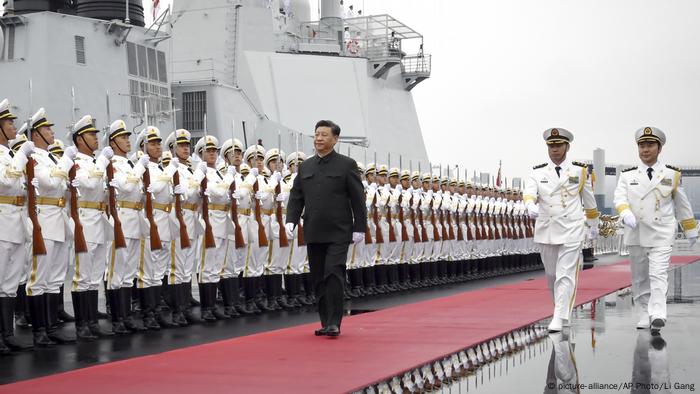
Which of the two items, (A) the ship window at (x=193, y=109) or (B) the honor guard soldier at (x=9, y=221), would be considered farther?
(A) the ship window at (x=193, y=109)

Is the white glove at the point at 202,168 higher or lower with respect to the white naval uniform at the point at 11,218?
higher

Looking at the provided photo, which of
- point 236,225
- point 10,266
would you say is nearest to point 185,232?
point 236,225

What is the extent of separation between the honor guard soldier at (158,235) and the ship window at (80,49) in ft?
38.4

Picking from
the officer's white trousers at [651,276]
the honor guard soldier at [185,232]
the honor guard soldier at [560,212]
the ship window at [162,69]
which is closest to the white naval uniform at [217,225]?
the honor guard soldier at [185,232]

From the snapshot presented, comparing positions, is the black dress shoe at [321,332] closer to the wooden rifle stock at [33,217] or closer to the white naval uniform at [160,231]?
the white naval uniform at [160,231]

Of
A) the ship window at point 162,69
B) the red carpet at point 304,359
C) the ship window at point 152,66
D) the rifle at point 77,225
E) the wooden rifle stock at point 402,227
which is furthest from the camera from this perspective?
the ship window at point 162,69

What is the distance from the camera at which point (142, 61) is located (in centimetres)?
2256

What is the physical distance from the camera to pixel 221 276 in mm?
10461

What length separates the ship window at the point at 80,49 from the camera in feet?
66.8

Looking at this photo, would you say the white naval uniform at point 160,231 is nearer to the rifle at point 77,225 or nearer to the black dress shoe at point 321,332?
the rifle at point 77,225

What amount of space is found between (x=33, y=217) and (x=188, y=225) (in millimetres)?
2474

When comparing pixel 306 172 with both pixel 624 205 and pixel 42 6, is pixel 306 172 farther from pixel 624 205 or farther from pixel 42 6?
pixel 42 6

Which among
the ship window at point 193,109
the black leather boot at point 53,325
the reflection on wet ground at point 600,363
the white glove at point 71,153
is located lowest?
the reflection on wet ground at point 600,363

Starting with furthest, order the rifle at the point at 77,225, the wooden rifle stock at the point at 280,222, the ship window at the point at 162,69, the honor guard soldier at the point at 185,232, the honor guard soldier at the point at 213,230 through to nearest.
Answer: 1. the ship window at the point at 162,69
2. the wooden rifle stock at the point at 280,222
3. the honor guard soldier at the point at 213,230
4. the honor guard soldier at the point at 185,232
5. the rifle at the point at 77,225
